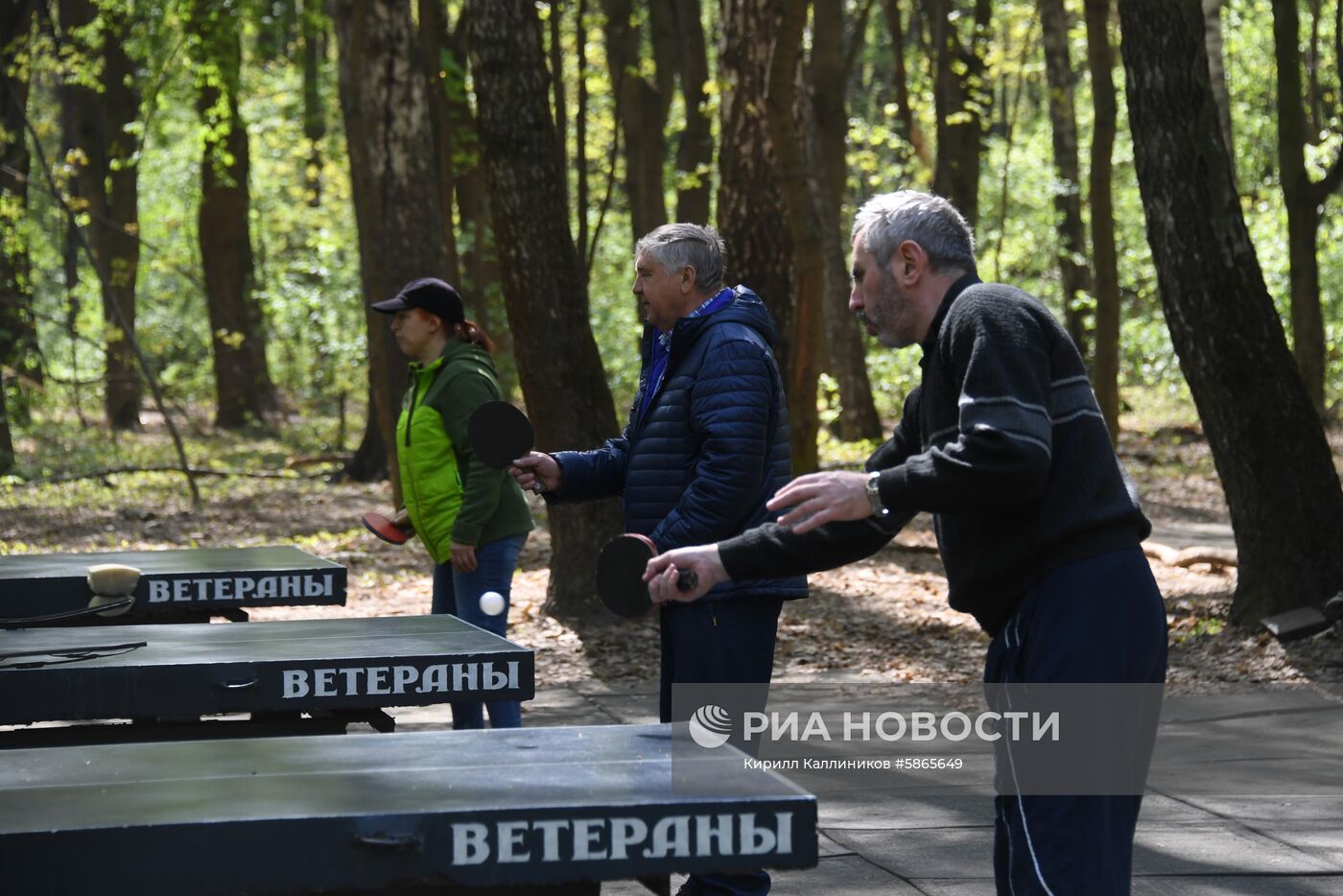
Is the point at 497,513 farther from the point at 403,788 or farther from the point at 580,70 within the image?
the point at 580,70

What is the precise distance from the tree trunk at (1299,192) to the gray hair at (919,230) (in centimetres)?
1227

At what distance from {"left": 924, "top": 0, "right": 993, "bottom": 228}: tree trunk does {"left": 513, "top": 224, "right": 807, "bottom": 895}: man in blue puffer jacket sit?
57.8 feet

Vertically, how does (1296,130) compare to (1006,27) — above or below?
below

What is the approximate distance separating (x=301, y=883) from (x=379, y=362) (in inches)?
540

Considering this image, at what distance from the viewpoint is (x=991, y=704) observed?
400 centimetres

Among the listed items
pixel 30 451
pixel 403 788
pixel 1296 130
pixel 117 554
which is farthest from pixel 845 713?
pixel 30 451

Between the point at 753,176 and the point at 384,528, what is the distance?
21.8 feet

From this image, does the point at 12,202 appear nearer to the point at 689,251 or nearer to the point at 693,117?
the point at 693,117

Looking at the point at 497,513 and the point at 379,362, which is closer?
the point at 497,513

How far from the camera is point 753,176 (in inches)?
525

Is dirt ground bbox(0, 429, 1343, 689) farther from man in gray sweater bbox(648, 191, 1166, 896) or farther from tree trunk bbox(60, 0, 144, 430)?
tree trunk bbox(60, 0, 144, 430)

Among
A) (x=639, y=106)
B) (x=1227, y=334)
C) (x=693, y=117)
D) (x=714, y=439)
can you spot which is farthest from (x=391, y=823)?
(x=639, y=106)

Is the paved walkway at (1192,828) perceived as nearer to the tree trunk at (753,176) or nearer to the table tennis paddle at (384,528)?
the table tennis paddle at (384,528)

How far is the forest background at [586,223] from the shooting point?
1034 centimetres
